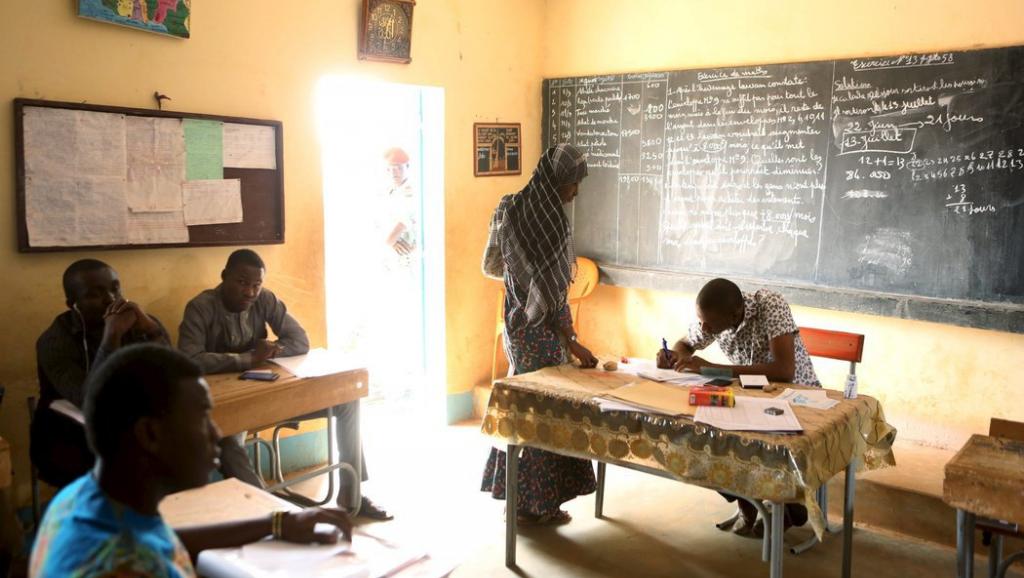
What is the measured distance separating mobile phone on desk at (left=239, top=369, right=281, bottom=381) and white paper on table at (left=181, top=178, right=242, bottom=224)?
37.4 inches

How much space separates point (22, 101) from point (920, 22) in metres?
4.14

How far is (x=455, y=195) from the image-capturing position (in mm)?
5285

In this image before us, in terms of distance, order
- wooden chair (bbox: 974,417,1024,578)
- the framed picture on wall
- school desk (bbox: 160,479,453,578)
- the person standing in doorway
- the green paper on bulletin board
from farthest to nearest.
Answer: the person standing in doorway < the framed picture on wall < the green paper on bulletin board < wooden chair (bbox: 974,417,1024,578) < school desk (bbox: 160,479,453,578)

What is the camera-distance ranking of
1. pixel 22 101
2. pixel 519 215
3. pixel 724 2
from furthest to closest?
pixel 724 2, pixel 519 215, pixel 22 101

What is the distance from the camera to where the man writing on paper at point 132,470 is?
3.98 feet

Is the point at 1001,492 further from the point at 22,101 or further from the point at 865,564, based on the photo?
the point at 22,101

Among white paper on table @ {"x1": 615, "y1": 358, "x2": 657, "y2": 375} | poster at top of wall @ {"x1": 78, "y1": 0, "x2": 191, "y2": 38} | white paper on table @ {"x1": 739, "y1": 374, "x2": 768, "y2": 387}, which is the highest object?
poster at top of wall @ {"x1": 78, "y1": 0, "x2": 191, "y2": 38}

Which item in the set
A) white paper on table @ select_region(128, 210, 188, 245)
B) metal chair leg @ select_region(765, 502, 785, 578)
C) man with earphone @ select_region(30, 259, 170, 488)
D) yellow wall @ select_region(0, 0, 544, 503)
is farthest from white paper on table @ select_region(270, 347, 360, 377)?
metal chair leg @ select_region(765, 502, 785, 578)

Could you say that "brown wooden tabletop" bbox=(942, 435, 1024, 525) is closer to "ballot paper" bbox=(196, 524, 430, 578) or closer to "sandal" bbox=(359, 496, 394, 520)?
"ballot paper" bbox=(196, 524, 430, 578)

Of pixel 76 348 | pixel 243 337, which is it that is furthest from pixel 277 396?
pixel 76 348

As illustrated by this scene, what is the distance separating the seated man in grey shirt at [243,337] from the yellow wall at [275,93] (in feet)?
1.37

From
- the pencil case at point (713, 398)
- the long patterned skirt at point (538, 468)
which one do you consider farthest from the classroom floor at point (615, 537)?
the pencil case at point (713, 398)

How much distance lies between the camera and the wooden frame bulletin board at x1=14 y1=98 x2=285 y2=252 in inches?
133

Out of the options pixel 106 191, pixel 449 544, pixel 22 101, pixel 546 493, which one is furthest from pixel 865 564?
pixel 22 101
